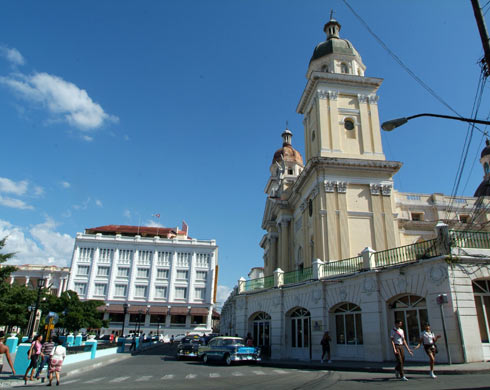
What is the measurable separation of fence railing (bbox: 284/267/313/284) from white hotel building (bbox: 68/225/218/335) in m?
43.1

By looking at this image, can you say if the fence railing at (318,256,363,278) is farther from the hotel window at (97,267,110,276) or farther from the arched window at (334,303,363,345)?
the hotel window at (97,267,110,276)

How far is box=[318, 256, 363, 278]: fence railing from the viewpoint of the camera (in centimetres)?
2017

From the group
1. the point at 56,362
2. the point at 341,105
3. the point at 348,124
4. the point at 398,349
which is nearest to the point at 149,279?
the point at 348,124

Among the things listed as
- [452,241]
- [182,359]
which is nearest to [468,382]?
[452,241]

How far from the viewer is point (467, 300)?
1449 cm

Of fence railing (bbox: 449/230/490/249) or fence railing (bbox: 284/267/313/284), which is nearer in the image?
fence railing (bbox: 449/230/490/249)

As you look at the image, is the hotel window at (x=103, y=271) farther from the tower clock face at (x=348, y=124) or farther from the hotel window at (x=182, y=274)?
the tower clock face at (x=348, y=124)

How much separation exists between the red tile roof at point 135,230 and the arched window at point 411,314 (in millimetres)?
62403

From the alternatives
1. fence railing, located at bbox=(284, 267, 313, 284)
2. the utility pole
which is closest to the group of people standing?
fence railing, located at bbox=(284, 267, 313, 284)

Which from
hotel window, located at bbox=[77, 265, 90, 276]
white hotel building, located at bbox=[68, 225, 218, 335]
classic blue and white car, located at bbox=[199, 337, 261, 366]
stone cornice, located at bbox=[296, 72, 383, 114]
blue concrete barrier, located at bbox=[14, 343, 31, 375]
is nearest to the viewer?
blue concrete barrier, located at bbox=[14, 343, 31, 375]

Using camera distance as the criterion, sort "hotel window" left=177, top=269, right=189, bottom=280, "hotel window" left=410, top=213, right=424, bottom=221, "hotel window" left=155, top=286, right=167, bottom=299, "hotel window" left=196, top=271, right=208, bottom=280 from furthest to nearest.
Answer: "hotel window" left=196, top=271, right=208, bottom=280 < "hotel window" left=177, top=269, right=189, bottom=280 < "hotel window" left=155, top=286, right=167, bottom=299 < "hotel window" left=410, top=213, right=424, bottom=221

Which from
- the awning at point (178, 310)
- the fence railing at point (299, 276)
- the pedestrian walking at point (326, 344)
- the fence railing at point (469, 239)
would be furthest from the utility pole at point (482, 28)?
the awning at point (178, 310)

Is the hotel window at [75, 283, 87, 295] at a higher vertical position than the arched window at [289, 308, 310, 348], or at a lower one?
higher

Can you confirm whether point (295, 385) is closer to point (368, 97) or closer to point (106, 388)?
point (106, 388)
